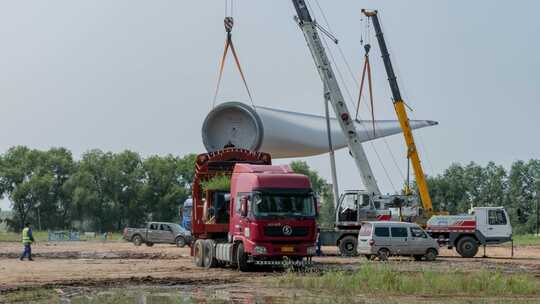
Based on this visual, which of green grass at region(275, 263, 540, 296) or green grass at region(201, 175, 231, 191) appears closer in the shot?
green grass at region(275, 263, 540, 296)

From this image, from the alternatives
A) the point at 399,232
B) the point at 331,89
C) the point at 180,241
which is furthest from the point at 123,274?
the point at 180,241

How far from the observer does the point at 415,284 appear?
81.5ft

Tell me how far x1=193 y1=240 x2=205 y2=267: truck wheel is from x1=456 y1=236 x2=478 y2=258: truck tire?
1554 cm

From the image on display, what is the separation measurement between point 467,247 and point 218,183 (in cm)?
1601

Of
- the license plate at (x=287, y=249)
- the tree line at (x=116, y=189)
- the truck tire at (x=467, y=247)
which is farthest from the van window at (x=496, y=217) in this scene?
the tree line at (x=116, y=189)

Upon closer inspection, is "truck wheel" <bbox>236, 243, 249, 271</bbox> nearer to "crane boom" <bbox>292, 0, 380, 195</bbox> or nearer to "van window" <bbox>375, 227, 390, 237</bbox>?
"van window" <bbox>375, 227, 390, 237</bbox>

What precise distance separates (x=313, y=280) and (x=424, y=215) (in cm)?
2605

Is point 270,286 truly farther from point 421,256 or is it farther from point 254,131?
point 254,131

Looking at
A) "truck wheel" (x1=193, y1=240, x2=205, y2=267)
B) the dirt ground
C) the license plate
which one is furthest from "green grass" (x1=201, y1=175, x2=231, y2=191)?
the license plate

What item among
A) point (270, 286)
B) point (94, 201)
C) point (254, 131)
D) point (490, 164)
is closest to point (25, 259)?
point (254, 131)

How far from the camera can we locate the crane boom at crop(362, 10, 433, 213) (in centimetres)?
5516

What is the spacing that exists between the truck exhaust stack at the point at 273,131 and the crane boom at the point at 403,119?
8.33 feet

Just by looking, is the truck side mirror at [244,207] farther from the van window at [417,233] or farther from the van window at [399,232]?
the van window at [417,233]

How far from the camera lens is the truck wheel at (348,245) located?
45.3 meters
